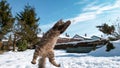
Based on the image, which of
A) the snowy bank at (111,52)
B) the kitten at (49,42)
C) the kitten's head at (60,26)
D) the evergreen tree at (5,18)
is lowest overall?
the snowy bank at (111,52)

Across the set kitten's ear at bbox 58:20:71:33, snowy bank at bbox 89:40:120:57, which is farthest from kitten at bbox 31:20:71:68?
snowy bank at bbox 89:40:120:57

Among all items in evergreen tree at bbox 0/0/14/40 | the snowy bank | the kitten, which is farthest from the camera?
evergreen tree at bbox 0/0/14/40

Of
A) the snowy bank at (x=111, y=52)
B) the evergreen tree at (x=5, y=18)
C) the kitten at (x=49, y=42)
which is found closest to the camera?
the kitten at (x=49, y=42)

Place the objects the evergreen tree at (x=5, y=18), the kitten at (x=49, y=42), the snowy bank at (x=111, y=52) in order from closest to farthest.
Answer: the kitten at (x=49, y=42) → the snowy bank at (x=111, y=52) → the evergreen tree at (x=5, y=18)

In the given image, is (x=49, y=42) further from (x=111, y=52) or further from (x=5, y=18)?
(x=5, y=18)

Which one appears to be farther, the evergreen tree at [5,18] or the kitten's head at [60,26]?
the evergreen tree at [5,18]

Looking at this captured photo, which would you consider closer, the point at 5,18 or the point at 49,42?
the point at 49,42

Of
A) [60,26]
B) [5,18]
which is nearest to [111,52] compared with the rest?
[60,26]

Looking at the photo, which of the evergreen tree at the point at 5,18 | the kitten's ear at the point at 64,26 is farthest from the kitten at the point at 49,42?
the evergreen tree at the point at 5,18

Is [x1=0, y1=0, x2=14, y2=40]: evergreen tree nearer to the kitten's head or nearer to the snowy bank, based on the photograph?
the snowy bank

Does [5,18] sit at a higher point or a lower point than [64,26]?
higher

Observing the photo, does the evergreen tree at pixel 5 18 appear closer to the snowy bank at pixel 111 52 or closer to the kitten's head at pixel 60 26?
the snowy bank at pixel 111 52

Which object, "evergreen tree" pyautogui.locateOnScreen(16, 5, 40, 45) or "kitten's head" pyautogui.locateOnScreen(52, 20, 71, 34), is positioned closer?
"kitten's head" pyautogui.locateOnScreen(52, 20, 71, 34)

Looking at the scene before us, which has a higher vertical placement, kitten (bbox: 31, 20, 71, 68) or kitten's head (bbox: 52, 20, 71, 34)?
kitten's head (bbox: 52, 20, 71, 34)
